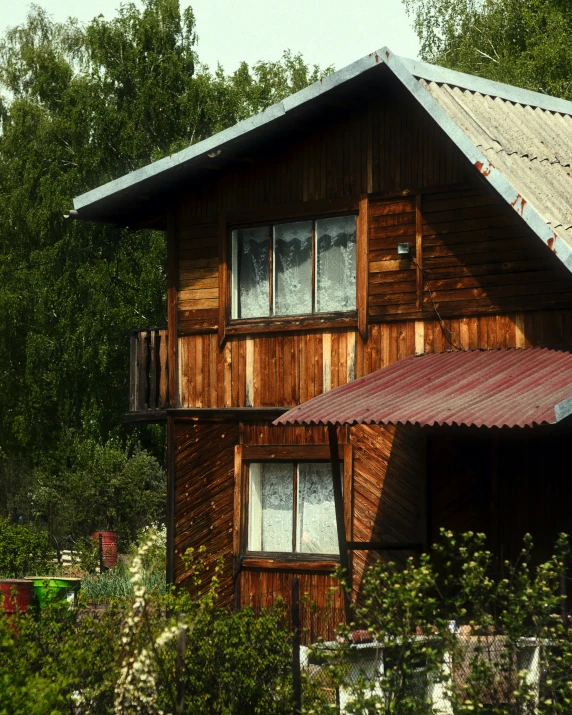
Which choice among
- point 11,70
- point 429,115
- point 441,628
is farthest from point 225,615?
point 11,70

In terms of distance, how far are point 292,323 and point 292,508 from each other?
2.15 meters

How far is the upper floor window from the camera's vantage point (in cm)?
1513

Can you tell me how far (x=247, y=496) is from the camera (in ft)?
51.0

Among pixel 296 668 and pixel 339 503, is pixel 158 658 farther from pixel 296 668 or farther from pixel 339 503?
pixel 339 503

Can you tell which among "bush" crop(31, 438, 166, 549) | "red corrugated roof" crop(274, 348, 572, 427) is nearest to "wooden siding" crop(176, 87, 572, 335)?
"red corrugated roof" crop(274, 348, 572, 427)

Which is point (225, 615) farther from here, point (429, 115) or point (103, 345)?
point (103, 345)

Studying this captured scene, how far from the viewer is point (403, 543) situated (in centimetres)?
1394

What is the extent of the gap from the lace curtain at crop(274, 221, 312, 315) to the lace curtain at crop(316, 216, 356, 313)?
0.52ft

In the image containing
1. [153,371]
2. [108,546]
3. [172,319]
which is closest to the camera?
[172,319]

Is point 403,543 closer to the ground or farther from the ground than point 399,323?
closer to the ground

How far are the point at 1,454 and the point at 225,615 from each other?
30.4 meters

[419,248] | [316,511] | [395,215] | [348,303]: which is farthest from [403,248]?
[316,511]

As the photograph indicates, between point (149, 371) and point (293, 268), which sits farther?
point (149, 371)

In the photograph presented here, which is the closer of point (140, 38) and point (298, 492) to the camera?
point (298, 492)
